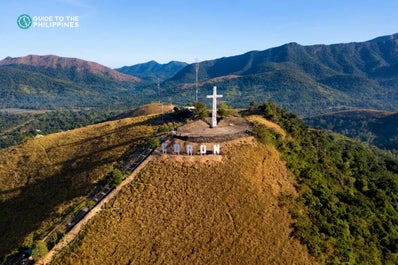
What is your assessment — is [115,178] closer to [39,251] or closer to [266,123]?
[39,251]

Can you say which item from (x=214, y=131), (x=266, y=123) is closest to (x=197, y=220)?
(x=214, y=131)

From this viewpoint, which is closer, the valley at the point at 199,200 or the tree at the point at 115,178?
the valley at the point at 199,200

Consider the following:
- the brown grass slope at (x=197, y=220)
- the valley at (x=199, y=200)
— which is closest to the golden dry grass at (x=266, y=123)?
the valley at (x=199, y=200)

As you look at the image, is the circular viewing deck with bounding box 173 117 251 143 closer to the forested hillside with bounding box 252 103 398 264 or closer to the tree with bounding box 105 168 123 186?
the forested hillside with bounding box 252 103 398 264

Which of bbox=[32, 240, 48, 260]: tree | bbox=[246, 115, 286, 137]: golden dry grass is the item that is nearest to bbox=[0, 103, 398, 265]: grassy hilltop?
bbox=[246, 115, 286, 137]: golden dry grass

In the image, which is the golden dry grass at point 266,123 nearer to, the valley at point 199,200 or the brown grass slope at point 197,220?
the valley at point 199,200
